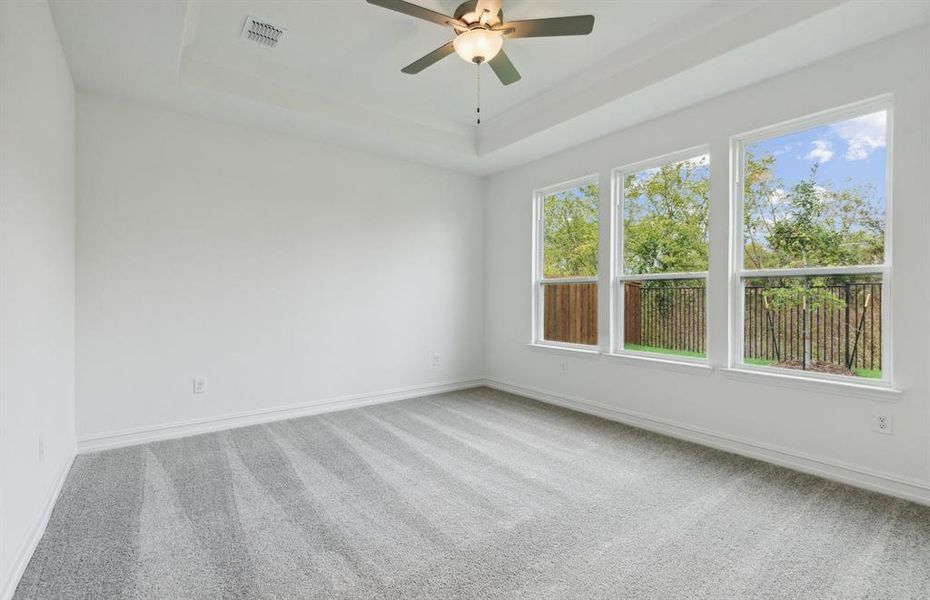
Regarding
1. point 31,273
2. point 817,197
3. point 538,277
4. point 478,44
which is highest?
point 478,44

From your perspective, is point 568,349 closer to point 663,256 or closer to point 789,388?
point 663,256

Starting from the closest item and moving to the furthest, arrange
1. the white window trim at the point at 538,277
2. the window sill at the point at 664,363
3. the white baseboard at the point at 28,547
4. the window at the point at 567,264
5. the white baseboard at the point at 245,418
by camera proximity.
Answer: the white baseboard at the point at 28,547 < the white baseboard at the point at 245,418 < the window sill at the point at 664,363 < the window at the point at 567,264 < the white window trim at the point at 538,277

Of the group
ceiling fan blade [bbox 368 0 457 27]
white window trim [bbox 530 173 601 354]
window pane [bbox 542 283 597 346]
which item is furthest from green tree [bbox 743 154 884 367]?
ceiling fan blade [bbox 368 0 457 27]

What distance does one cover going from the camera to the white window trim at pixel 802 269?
258 centimetres

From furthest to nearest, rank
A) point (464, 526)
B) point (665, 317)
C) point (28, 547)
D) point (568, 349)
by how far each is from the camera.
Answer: point (568, 349)
point (665, 317)
point (464, 526)
point (28, 547)

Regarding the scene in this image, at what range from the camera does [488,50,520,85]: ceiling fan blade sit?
2.68m

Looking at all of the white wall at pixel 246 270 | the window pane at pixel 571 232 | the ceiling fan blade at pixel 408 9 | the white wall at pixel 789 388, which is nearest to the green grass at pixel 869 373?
the white wall at pixel 789 388

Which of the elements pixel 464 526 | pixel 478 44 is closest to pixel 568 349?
pixel 464 526

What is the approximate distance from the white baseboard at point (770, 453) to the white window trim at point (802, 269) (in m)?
0.48

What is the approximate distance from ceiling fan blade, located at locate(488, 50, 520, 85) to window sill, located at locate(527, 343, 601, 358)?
2505mm

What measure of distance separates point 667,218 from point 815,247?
1.07 m

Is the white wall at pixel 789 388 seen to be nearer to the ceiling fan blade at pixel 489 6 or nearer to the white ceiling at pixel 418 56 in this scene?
the white ceiling at pixel 418 56

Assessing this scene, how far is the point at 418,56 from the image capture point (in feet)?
10.6

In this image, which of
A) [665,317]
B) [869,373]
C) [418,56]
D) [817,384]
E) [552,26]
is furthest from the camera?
[665,317]
